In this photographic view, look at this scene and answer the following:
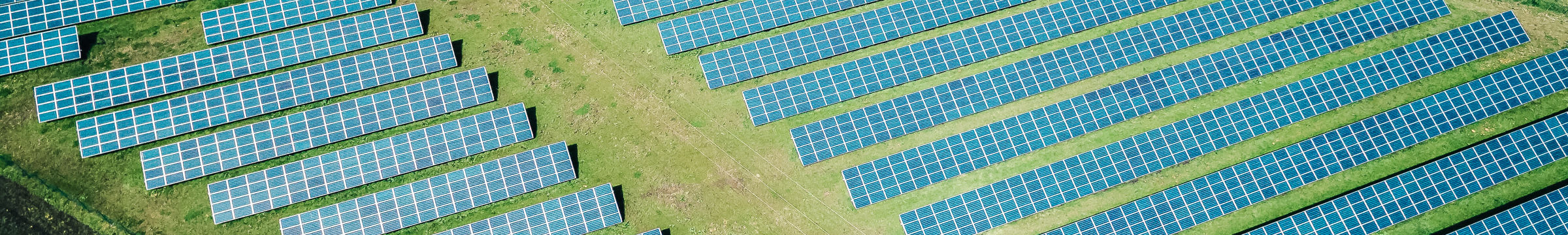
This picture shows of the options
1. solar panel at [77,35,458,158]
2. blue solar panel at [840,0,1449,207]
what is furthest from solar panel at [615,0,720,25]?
blue solar panel at [840,0,1449,207]

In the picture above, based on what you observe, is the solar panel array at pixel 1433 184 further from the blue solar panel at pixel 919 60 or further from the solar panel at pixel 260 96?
the solar panel at pixel 260 96

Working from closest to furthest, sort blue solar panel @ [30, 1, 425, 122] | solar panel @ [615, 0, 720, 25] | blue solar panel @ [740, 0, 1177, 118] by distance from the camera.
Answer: blue solar panel @ [30, 1, 425, 122], blue solar panel @ [740, 0, 1177, 118], solar panel @ [615, 0, 720, 25]

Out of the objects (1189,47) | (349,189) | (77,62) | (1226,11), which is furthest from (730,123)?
(77,62)

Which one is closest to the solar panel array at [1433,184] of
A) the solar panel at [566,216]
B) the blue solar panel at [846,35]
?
the blue solar panel at [846,35]

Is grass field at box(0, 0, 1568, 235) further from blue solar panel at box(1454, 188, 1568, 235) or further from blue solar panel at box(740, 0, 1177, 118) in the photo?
blue solar panel at box(1454, 188, 1568, 235)

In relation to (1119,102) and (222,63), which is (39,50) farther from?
(1119,102)

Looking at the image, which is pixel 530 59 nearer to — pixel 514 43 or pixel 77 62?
pixel 514 43

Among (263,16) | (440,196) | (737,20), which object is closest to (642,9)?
(737,20)
